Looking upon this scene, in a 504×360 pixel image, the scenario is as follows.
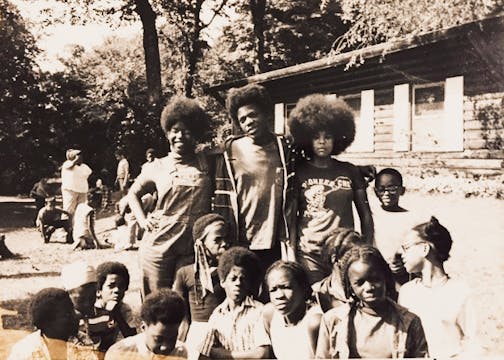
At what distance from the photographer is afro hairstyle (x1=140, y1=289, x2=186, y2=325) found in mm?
1367

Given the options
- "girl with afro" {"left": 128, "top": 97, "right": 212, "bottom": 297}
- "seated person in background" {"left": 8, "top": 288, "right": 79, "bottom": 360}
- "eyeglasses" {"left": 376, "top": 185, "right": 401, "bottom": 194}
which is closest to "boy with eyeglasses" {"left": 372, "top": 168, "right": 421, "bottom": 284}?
"eyeglasses" {"left": 376, "top": 185, "right": 401, "bottom": 194}

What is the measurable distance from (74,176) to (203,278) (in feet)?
2.97

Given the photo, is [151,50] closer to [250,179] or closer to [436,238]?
[250,179]

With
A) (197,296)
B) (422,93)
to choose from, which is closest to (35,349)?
(197,296)

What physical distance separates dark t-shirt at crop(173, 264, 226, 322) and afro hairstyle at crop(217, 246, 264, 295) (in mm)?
83

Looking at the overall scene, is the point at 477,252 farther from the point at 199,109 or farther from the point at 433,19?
the point at 199,109

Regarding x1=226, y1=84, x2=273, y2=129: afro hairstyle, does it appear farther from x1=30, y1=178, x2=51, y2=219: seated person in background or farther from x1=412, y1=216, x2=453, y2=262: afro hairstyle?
x1=30, y1=178, x2=51, y2=219: seated person in background

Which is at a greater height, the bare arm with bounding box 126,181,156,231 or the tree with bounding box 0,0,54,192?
the tree with bounding box 0,0,54,192

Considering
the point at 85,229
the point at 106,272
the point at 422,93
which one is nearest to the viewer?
the point at 106,272

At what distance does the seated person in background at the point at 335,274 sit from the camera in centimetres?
143

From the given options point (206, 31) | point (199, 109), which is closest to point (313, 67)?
point (206, 31)

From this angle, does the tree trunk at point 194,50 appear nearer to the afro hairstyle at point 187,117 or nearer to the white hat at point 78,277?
the afro hairstyle at point 187,117

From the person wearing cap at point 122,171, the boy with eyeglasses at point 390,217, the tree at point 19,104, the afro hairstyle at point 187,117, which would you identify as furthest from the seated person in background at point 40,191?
the boy with eyeglasses at point 390,217

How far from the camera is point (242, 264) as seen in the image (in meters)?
1.43
